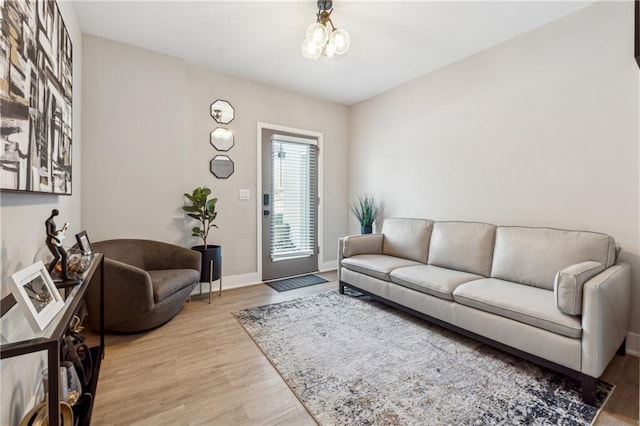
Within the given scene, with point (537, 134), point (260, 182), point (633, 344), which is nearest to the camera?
point (633, 344)

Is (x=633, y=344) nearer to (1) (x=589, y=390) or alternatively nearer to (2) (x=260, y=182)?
(1) (x=589, y=390)

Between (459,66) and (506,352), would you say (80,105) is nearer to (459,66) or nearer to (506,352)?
(459,66)

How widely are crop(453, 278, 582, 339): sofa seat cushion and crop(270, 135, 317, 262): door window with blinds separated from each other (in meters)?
2.43

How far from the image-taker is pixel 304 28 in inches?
101

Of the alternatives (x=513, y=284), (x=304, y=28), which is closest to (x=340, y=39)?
(x=304, y=28)

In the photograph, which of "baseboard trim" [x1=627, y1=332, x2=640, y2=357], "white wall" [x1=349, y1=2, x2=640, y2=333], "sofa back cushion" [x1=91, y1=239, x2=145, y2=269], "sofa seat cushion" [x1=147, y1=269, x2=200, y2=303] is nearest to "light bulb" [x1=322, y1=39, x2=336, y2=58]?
"white wall" [x1=349, y1=2, x2=640, y2=333]

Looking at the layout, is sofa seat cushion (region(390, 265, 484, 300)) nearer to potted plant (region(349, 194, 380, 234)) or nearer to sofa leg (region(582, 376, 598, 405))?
sofa leg (region(582, 376, 598, 405))

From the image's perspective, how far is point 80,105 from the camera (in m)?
2.60

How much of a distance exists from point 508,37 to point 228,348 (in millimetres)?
3727

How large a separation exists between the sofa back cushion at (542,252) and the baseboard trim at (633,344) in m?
0.62

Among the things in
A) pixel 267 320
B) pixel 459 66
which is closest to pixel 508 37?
pixel 459 66

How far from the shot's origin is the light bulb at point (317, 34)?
2.15 m

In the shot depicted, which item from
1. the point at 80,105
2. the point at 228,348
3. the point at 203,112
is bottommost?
the point at 228,348

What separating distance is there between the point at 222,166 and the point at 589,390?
3.69m
